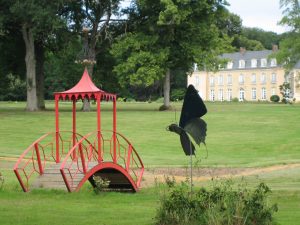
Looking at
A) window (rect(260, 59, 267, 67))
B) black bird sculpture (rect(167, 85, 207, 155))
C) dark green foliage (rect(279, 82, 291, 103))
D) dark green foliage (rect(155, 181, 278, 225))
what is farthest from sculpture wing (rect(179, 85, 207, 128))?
window (rect(260, 59, 267, 67))

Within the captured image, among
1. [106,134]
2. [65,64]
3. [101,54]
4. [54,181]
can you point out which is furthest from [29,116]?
[54,181]

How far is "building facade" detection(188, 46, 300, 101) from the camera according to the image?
346 ft

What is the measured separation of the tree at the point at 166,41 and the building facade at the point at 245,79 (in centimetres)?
5400

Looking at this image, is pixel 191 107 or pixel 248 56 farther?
pixel 248 56

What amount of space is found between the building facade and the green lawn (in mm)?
60918

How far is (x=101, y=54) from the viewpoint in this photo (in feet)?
181

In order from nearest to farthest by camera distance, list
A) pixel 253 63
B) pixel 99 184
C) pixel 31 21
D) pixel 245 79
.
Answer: pixel 99 184 → pixel 31 21 → pixel 253 63 → pixel 245 79

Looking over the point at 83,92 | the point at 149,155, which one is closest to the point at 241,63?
the point at 149,155

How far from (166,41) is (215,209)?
41.4 metres

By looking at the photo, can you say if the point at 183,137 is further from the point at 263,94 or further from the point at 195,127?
the point at 263,94

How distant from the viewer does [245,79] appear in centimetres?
10906

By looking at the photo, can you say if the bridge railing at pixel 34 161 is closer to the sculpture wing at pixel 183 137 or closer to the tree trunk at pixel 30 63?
the sculpture wing at pixel 183 137

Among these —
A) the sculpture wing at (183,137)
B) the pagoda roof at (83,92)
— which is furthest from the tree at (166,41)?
the sculpture wing at (183,137)

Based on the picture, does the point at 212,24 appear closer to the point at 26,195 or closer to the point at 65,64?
the point at 65,64
